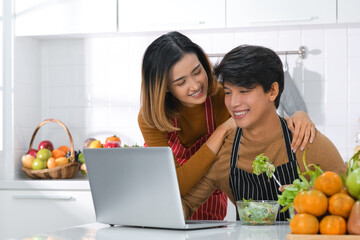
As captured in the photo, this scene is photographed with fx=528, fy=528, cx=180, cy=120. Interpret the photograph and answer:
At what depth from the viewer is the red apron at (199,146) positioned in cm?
203

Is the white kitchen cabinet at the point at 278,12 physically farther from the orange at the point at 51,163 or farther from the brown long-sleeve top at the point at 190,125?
the orange at the point at 51,163

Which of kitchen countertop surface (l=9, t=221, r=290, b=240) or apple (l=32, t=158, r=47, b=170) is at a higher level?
kitchen countertop surface (l=9, t=221, r=290, b=240)

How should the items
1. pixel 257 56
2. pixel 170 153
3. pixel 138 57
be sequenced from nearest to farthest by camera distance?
pixel 170 153, pixel 257 56, pixel 138 57

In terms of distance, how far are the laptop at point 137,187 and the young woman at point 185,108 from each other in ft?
1.14

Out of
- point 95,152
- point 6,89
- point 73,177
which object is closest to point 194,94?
point 95,152

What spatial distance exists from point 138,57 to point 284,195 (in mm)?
2365

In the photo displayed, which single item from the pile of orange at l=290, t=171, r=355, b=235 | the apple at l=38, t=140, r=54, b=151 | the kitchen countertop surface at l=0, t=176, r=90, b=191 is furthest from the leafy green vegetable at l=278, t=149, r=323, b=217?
the apple at l=38, t=140, r=54, b=151

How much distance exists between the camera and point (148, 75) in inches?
74.3

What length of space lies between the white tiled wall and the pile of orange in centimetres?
216

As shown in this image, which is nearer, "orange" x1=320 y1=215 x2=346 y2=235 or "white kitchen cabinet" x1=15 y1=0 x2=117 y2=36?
"orange" x1=320 y1=215 x2=346 y2=235

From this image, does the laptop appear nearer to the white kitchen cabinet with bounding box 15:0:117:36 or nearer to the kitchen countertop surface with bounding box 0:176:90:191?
the kitchen countertop surface with bounding box 0:176:90:191

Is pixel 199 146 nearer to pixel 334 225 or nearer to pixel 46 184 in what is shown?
pixel 334 225

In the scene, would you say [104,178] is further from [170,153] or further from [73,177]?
[73,177]

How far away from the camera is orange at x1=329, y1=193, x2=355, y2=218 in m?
1.03
